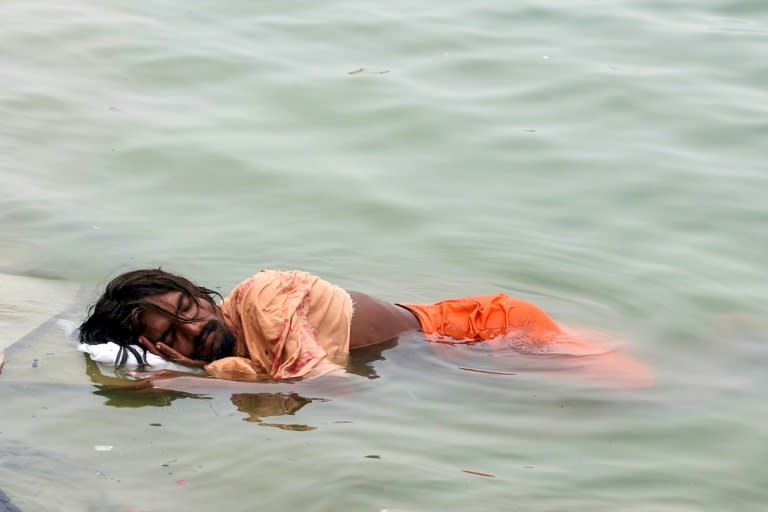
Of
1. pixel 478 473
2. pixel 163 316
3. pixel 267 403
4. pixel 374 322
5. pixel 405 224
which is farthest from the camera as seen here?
pixel 405 224

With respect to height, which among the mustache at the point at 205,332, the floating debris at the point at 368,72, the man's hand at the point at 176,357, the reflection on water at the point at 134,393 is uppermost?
the floating debris at the point at 368,72

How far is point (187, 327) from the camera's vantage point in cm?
510

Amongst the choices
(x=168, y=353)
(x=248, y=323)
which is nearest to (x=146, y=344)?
(x=168, y=353)

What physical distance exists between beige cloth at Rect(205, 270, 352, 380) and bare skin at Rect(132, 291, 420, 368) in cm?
9

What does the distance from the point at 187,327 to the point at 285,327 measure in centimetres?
47

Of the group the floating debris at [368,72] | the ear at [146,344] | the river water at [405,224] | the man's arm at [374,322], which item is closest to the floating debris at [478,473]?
the river water at [405,224]

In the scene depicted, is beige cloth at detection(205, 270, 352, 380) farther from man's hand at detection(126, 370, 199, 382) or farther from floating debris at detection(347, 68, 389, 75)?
floating debris at detection(347, 68, 389, 75)

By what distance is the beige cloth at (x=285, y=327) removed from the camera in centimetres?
500

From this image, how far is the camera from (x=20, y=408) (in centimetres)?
493

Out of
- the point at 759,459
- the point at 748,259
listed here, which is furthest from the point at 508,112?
the point at 759,459

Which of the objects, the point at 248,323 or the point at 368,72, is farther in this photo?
the point at 368,72

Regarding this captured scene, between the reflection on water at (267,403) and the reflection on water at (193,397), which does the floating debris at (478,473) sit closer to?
the reflection on water at (193,397)

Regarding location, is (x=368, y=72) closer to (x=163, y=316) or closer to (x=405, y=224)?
(x=405, y=224)

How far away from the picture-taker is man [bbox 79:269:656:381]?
16.5 feet
